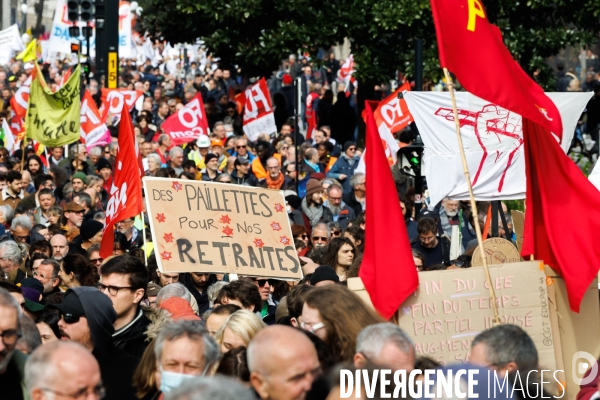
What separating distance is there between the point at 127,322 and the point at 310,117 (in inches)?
661

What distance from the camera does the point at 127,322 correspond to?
6.75 m

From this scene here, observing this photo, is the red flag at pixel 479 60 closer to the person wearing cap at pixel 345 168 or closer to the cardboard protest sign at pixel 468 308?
the cardboard protest sign at pixel 468 308

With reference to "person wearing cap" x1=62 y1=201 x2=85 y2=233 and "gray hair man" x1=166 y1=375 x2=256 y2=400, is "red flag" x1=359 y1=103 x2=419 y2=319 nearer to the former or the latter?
"gray hair man" x1=166 y1=375 x2=256 y2=400

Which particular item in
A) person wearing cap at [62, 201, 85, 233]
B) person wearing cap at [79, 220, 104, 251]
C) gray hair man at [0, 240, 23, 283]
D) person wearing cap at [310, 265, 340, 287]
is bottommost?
person wearing cap at [62, 201, 85, 233]

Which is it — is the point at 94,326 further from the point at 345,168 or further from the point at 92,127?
the point at 92,127

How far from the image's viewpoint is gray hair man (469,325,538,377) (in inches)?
192

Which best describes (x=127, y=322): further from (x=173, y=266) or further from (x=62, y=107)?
(x=62, y=107)

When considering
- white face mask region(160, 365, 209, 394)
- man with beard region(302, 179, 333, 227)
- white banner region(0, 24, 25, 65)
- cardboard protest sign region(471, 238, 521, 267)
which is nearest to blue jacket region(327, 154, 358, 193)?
man with beard region(302, 179, 333, 227)

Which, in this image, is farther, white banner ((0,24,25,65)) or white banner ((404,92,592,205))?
white banner ((0,24,25,65))

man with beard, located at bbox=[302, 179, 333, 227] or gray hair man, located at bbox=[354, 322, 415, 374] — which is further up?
gray hair man, located at bbox=[354, 322, 415, 374]

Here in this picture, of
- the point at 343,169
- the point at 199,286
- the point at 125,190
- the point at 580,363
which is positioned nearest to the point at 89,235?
the point at 125,190

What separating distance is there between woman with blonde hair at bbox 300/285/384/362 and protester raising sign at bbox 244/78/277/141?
51.0 ft

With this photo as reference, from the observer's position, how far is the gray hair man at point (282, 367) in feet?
14.3

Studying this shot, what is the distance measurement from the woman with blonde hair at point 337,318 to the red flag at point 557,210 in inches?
90.3
